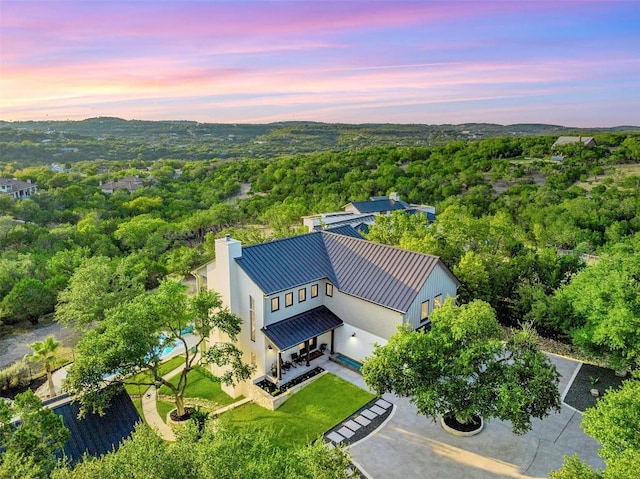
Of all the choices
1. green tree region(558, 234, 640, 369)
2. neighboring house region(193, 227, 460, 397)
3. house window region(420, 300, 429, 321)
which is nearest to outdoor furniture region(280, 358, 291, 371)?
neighboring house region(193, 227, 460, 397)

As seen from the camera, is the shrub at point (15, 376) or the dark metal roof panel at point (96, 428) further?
the shrub at point (15, 376)

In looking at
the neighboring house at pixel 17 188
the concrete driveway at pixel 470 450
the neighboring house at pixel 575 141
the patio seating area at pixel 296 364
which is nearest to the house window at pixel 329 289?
the patio seating area at pixel 296 364

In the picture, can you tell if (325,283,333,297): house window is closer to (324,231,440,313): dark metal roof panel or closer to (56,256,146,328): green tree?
(324,231,440,313): dark metal roof panel

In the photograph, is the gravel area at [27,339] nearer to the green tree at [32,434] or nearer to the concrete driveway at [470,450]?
the green tree at [32,434]

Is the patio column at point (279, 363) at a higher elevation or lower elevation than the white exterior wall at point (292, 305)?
lower

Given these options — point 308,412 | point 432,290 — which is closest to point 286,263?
point 308,412

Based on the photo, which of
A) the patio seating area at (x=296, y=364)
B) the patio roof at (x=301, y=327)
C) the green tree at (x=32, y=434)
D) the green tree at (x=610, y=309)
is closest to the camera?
the green tree at (x=32, y=434)
